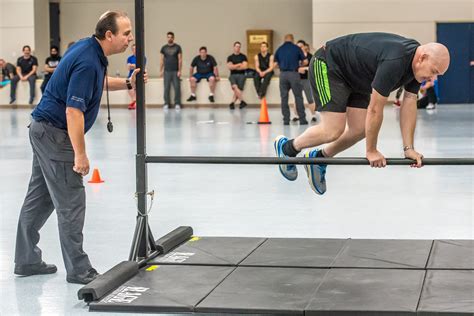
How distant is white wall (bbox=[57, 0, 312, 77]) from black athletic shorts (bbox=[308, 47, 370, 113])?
917 inches

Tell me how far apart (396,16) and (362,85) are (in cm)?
2145

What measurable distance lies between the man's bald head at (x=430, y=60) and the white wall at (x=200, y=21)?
24127mm

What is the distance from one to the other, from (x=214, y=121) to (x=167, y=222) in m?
13.0

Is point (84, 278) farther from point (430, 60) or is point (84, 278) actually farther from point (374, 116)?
point (430, 60)

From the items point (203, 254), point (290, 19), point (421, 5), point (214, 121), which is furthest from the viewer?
point (290, 19)

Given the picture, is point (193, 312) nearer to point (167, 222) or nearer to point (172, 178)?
point (167, 222)

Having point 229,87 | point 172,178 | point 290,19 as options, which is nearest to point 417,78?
point 172,178

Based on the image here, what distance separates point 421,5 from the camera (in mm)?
27375

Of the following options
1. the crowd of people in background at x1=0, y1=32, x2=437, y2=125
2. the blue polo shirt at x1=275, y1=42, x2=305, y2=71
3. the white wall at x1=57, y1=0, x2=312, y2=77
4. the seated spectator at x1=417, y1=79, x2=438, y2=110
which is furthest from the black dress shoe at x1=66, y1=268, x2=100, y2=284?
the white wall at x1=57, y1=0, x2=312, y2=77

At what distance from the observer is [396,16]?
89.6 feet

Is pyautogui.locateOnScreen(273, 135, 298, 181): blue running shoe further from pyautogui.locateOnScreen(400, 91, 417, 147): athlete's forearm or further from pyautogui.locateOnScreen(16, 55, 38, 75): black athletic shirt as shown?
pyautogui.locateOnScreen(16, 55, 38, 75): black athletic shirt

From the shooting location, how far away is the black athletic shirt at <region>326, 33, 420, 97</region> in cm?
584

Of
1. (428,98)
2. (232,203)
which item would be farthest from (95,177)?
(428,98)

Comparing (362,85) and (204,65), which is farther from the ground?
(204,65)
